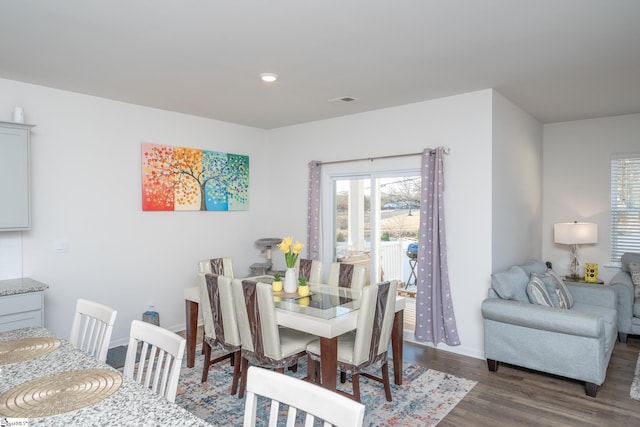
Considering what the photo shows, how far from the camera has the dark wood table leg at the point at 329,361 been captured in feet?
9.08

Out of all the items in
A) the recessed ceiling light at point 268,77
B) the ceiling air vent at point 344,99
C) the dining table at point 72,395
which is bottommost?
the dining table at point 72,395

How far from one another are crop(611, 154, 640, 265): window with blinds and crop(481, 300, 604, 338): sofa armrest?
2.72m

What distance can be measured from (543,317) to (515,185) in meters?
1.79

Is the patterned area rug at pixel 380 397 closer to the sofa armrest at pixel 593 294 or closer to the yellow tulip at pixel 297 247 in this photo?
the yellow tulip at pixel 297 247

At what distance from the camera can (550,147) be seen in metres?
5.89

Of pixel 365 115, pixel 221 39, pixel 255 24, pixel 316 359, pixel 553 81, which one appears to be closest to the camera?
pixel 255 24

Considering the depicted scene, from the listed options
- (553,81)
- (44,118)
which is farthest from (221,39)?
(553,81)

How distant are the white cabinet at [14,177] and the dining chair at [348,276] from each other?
280cm

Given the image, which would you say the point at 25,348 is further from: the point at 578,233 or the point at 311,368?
the point at 578,233

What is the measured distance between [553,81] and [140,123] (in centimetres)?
432

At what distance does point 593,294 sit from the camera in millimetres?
4488

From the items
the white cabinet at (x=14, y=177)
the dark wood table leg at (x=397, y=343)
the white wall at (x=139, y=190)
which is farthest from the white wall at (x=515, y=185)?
the white cabinet at (x=14, y=177)

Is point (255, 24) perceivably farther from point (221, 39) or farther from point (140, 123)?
point (140, 123)

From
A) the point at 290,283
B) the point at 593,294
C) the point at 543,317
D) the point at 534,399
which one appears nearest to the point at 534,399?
the point at 534,399
